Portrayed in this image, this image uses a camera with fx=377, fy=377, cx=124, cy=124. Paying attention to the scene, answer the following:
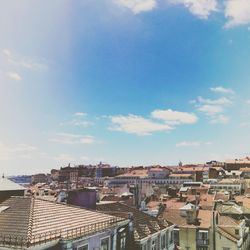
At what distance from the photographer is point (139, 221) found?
109 feet

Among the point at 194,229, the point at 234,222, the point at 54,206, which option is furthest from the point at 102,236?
the point at 234,222

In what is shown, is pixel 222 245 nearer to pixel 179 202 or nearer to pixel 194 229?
pixel 194 229

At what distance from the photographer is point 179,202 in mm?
70562

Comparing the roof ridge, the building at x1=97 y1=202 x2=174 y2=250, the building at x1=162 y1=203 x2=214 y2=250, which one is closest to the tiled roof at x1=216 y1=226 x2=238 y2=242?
the building at x1=162 y1=203 x2=214 y2=250

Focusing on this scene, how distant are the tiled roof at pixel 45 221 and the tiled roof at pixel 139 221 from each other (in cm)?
329

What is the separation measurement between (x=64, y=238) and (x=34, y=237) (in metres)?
1.75

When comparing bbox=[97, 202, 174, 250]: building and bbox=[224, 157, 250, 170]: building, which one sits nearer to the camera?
bbox=[97, 202, 174, 250]: building

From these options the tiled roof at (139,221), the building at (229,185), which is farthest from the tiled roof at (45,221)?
the building at (229,185)

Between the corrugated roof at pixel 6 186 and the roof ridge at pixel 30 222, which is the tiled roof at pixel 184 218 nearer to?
the corrugated roof at pixel 6 186

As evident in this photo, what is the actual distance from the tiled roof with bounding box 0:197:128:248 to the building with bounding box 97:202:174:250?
9.18 ft

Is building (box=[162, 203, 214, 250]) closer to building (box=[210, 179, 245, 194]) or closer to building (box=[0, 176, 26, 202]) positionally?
building (box=[0, 176, 26, 202])

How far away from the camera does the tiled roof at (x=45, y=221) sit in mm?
19708

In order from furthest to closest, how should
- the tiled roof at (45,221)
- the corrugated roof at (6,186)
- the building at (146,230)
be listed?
the building at (146,230)
the corrugated roof at (6,186)
the tiled roof at (45,221)

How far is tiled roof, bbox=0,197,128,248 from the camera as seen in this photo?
1971 cm
